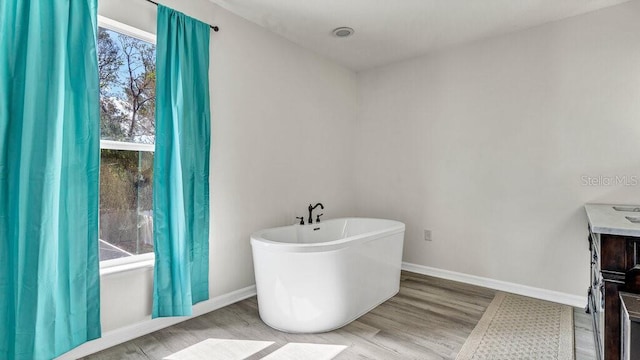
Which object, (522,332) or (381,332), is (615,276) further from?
(381,332)

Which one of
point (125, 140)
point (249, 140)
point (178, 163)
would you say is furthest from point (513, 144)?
point (125, 140)

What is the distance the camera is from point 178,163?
7.44ft

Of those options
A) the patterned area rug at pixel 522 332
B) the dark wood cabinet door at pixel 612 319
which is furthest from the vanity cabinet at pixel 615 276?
the patterned area rug at pixel 522 332

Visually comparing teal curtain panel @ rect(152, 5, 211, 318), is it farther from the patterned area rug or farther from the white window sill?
the patterned area rug

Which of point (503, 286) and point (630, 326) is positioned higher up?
point (630, 326)

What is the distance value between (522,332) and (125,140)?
312 cm

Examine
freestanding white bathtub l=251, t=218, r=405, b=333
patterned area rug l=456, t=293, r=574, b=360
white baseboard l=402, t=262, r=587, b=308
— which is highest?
freestanding white bathtub l=251, t=218, r=405, b=333

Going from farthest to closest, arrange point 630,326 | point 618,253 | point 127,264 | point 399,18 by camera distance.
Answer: point 399,18
point 127,264
point 618,253
point 630,326

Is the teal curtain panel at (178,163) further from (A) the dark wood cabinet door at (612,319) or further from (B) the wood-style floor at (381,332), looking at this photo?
(A) the dark wood cabinet door at (612,319)

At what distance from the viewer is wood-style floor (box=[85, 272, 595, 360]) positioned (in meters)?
2.02

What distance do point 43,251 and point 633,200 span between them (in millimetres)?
4086

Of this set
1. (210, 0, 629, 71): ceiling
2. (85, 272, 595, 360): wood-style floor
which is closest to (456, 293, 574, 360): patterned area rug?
(85, 272, 595, 360): wood-style floor

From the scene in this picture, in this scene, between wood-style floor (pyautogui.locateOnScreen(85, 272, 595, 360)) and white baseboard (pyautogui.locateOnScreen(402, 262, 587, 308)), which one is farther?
white baseboard (pyautogui.locateOnScreen(402, 262, 587, 308))

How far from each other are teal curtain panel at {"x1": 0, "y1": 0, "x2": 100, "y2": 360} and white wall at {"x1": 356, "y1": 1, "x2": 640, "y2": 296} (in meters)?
3.03
